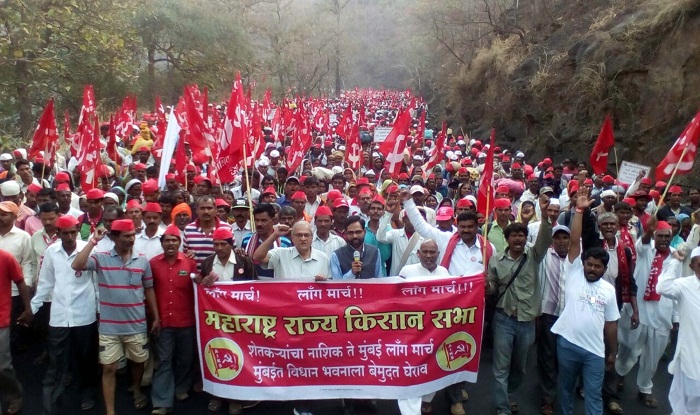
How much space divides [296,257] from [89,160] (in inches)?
172

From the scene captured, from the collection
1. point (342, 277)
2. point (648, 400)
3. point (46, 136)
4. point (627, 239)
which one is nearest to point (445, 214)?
point (342, 277)

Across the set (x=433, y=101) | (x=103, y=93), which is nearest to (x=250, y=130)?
(x=103, y=93)

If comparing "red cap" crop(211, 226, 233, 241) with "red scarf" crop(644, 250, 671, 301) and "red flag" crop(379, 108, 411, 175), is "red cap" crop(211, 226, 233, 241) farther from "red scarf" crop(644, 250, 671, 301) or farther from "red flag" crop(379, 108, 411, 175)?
"red scarf" crop(644, 250, 671, 301)

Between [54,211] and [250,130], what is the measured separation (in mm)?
4875

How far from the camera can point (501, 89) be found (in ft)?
79.2

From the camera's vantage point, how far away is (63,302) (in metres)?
4.75

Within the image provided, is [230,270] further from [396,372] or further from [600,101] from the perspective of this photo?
[600,101]

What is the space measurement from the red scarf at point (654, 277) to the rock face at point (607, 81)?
10001mm

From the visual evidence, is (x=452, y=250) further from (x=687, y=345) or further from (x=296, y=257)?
(x=687, y=345)

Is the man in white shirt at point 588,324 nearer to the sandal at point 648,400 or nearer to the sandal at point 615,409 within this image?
the sandal at point 615,409

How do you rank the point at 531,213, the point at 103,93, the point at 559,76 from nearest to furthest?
the point at 531,213, the point at 559,76, the point at 103,93

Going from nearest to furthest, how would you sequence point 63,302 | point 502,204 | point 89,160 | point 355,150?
point 63,302
point 502,204
point 89,160
point 355,150

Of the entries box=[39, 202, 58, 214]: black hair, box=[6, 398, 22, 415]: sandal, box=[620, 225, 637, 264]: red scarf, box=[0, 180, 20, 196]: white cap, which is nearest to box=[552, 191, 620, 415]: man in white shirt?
box=[620, 225, 637, 264]: red scarf

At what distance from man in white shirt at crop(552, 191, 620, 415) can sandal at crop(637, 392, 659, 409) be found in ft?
3.78
